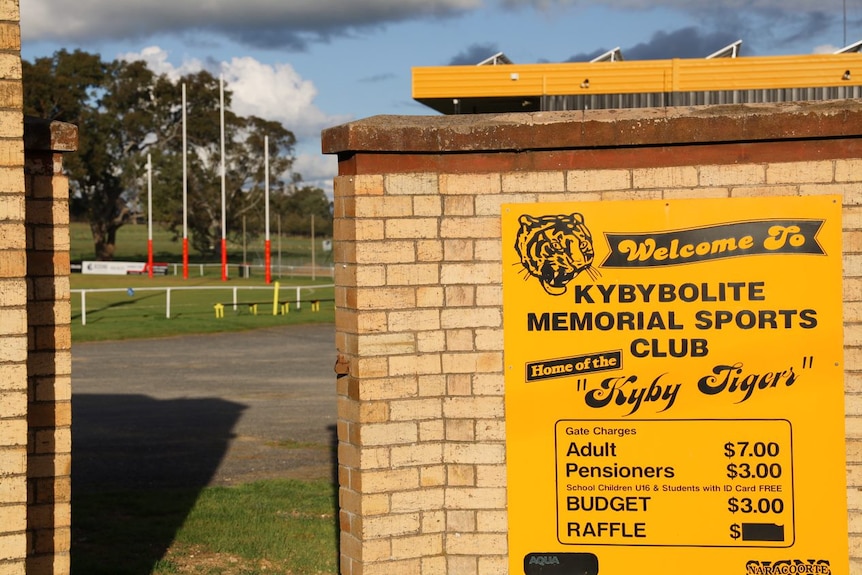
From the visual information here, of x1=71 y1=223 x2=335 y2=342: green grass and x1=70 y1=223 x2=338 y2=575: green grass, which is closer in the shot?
x1=70 y1=223 x2=338 y2=575: green grass

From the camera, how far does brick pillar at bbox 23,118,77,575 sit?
5930 millimetres

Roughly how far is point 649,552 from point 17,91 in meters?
4.05

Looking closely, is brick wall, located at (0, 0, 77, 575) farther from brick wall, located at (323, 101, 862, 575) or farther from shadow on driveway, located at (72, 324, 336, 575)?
shadow on driveway, located at (72, 324, 336, 575)

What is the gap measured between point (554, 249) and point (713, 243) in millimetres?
847

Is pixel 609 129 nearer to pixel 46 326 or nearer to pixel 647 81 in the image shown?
pixel 46 326

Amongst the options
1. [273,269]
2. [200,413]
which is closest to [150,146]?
[273,269]

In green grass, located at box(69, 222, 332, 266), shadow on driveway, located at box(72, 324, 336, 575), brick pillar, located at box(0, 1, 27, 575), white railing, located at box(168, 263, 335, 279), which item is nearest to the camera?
brick pillar, located at box(0, 1, 27, 575)

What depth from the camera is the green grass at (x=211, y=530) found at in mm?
7824

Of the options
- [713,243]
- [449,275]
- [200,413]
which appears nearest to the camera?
[713,243]

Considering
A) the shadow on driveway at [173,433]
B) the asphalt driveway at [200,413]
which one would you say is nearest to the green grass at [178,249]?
the asphalt driveway at [200,413]

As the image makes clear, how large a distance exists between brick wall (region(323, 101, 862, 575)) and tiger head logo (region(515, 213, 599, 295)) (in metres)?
0.13

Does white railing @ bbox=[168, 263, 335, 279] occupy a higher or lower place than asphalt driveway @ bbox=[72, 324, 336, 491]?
higher

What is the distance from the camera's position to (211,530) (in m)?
8.74

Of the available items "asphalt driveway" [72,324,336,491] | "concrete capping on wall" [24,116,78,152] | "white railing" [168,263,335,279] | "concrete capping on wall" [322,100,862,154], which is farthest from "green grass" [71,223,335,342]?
"concrete capping on wall" [322,100,862,154]
